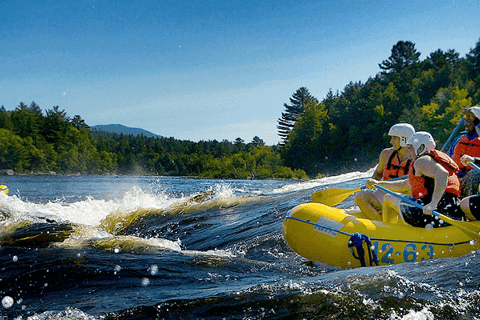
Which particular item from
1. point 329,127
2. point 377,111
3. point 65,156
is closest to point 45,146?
point 65,156

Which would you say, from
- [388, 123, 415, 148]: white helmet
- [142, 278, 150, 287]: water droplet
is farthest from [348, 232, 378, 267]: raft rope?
[142, 278, 150, 287]: water droplet

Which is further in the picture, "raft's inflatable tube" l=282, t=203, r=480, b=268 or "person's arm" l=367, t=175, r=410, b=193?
"person's arm" l=367, t=175, r=410, b=193

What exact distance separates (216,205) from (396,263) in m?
7.10

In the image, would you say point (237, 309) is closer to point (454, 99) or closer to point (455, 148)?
point (455, 148)

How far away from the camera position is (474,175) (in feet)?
19.6

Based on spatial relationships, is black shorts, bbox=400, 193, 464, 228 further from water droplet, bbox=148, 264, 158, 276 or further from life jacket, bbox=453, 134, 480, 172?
water droplet, bbox=148, 264, 158, 276

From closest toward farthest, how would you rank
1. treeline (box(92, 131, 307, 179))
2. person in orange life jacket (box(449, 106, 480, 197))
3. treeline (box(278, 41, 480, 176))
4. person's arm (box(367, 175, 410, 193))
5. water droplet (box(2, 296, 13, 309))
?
water droplet (box(2, 296, 13, 309)) < person's arm (box(367, 175, 410, 193)) < person in orange life jacket (box(449, 106, 480, 197)) < treeline (box(278, 41, 480, 176)) < treeline (box(92, 131, 307, 179))

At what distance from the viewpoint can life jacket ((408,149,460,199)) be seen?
5402mm

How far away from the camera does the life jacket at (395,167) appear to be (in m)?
7.01

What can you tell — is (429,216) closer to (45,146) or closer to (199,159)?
(45,146)

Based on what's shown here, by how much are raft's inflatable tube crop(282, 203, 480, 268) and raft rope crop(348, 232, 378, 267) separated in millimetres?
12

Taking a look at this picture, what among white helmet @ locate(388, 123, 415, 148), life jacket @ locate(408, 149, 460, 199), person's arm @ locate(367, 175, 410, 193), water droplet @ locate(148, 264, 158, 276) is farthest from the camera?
white helmet @ locate(388, 123, 415, 148)

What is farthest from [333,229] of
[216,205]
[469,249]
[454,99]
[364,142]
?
[364,142]

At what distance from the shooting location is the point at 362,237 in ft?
18.1
